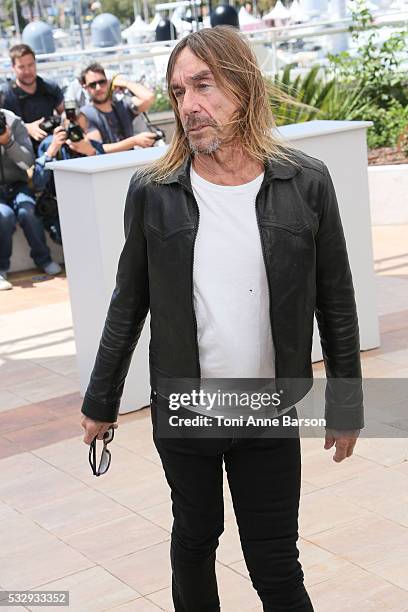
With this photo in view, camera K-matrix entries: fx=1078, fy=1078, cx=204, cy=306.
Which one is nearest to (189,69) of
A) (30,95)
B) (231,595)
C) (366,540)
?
(231,595)

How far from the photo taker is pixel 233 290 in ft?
8.79

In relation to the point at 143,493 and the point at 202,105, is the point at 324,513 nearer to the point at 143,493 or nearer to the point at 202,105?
the point at 143,493

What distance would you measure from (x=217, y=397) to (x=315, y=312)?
1.32 feet

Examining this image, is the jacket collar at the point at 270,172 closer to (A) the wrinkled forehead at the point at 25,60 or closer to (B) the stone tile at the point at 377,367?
(B) the stone tile at the point at 377,367

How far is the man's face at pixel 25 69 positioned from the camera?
33.2ft

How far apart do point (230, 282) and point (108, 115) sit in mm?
7688

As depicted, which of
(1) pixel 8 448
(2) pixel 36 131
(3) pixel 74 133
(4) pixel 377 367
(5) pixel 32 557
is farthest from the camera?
(2) pixel 36 131

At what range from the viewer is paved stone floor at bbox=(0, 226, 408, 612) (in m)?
3.85

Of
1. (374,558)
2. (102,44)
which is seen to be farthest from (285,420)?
(102,44)

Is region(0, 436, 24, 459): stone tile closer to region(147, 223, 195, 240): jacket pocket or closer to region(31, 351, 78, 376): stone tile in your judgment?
region(31, 351, 78, 376): stone tile

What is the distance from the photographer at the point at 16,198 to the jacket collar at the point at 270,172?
7063mm

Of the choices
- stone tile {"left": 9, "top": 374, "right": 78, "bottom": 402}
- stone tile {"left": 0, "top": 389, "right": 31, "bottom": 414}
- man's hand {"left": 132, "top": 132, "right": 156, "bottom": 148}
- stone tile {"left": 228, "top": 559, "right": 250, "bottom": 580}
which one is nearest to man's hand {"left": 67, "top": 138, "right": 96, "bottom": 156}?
man's hand {"left": 132, "top": 132, "right": 156, "bottom": 148}

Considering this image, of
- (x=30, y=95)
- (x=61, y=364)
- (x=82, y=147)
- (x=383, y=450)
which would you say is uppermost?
(x=30, y=95)

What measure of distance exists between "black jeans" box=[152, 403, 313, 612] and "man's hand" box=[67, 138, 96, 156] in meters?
6.87
